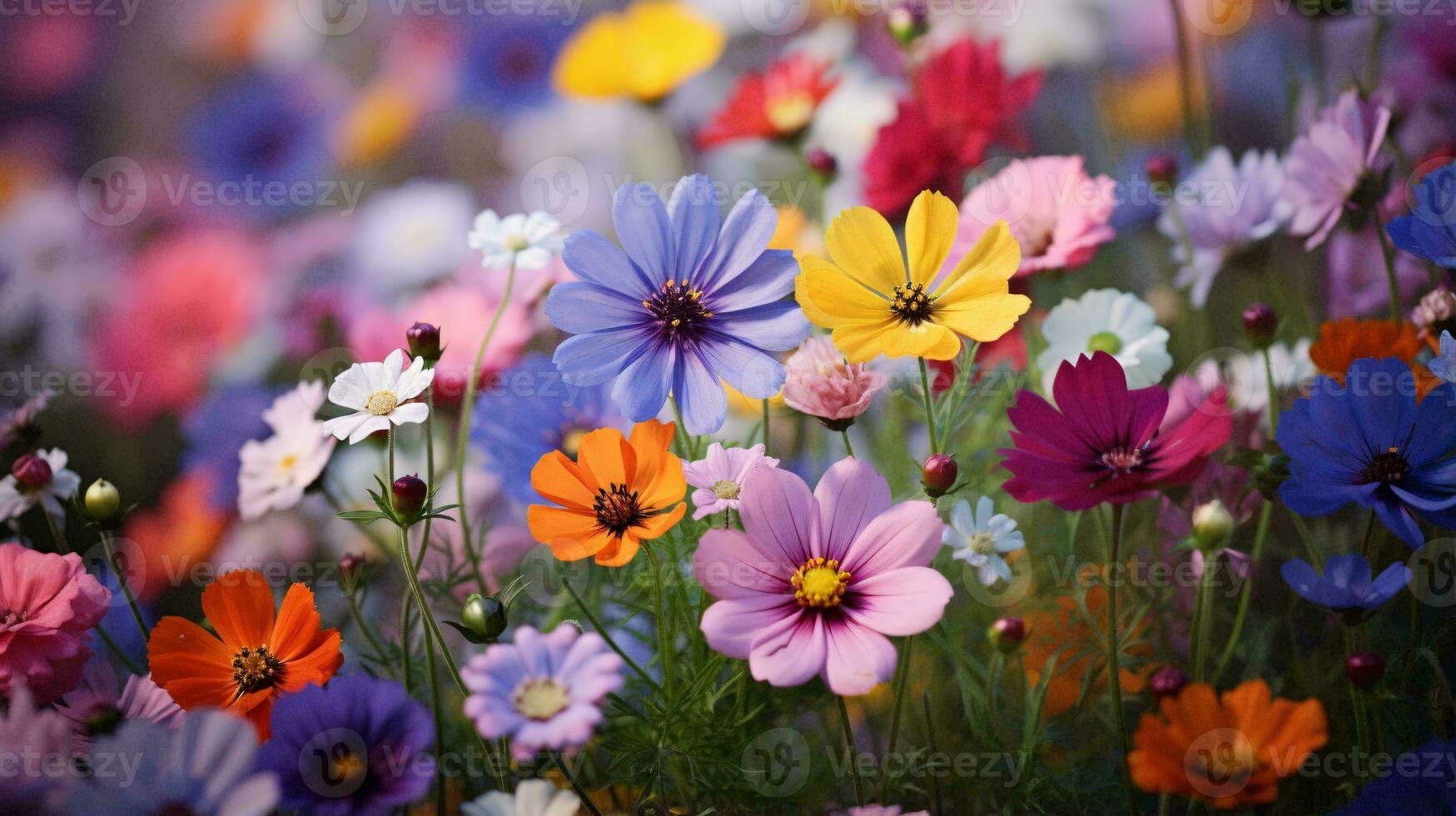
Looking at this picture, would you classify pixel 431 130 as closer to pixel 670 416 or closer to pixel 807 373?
pixel 670 416

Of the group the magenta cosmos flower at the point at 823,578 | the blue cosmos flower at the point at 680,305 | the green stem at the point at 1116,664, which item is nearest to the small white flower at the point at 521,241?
the blue cosmos flower at the point at 680,305

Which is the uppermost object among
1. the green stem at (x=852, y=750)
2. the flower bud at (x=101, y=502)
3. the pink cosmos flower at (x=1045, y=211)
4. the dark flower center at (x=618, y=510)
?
the pink cosmos flower at (x=1045, y=211)

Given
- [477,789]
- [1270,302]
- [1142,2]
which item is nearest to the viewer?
[477,789]

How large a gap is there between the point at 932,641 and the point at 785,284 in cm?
18

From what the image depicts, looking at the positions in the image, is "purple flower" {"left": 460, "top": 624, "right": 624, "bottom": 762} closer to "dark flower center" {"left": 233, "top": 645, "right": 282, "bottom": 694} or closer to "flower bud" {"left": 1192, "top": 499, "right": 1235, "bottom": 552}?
"dark flower center" {"left": 233, "top": 645, "right": 282, "bottom": 694}

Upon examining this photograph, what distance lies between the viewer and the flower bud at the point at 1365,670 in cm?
36

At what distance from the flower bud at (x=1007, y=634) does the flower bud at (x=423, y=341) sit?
231mm

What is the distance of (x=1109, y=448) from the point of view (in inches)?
15.1

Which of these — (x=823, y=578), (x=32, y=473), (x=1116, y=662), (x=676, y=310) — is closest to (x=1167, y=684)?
(x=1116, y=662)

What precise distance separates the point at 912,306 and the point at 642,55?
1.34 feet

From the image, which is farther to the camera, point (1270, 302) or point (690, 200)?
point (1270, 302)

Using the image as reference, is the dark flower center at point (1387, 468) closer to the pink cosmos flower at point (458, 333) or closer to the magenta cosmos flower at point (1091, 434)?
the magenta cosmos flower at point (1091, 434)

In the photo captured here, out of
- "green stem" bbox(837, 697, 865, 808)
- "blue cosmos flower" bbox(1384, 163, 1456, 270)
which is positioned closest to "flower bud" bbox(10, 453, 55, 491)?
"green stem" bbox(837, 697, 865, 808)

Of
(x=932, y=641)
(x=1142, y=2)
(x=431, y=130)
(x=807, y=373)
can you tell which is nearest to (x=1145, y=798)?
(x=932, y=641)
